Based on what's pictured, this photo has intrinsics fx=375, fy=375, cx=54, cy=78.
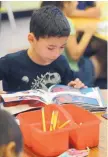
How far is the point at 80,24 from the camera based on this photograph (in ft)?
9.21

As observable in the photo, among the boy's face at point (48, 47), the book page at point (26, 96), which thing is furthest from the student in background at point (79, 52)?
the book page at point (26, 96)

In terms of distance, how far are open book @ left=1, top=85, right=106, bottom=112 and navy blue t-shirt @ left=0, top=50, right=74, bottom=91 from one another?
153mm

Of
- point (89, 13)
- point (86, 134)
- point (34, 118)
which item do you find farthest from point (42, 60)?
point (89, 13)

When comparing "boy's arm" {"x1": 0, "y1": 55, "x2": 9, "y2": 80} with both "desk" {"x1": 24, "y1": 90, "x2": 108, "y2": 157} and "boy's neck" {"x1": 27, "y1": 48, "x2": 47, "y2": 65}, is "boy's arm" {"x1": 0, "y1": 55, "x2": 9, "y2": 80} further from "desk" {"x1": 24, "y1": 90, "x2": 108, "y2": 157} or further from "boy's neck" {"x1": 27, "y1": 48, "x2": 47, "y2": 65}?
"desk" {"x1": 24, "y1": 90, "x2": 108, "y2": 157}

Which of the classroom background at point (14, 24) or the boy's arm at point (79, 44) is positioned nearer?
the boy's arm at point (79, 44)

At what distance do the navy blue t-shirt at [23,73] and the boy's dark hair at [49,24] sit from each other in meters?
0.17

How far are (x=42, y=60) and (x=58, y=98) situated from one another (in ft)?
1.08

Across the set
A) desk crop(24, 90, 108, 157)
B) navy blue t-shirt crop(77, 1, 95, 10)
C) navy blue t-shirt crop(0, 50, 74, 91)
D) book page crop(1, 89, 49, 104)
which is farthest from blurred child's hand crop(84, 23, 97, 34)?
desk crop(24, 90, 108, 157)

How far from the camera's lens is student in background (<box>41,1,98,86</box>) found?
2545 millimetres

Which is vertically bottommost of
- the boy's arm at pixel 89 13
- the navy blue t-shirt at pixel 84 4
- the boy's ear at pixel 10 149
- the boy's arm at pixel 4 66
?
the boy's arm at pixel 4 66

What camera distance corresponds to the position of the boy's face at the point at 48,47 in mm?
1643

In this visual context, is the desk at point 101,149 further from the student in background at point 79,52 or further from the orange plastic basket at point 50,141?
the student in background at point 79,52

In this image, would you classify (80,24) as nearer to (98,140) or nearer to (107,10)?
(107,10)

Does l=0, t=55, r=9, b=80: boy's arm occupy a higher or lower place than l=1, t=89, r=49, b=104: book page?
higher
